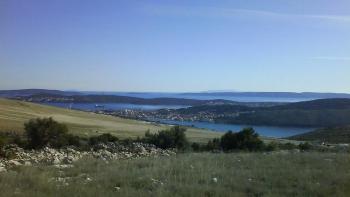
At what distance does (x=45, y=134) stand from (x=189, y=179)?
1781 cm

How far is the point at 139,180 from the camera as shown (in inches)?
469

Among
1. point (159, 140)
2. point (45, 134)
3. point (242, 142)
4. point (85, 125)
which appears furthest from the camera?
point (85, 125)

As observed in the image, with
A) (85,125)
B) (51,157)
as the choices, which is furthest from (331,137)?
(51,157)

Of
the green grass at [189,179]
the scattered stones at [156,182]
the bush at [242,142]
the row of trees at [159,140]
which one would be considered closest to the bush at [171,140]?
the row of trees at [159,140]

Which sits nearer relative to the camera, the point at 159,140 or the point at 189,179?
the point at 189,179

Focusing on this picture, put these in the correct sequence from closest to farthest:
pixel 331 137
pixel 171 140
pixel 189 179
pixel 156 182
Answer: pixel 156 182, pixel 189 179, pixel 171 140, pixel 331 137

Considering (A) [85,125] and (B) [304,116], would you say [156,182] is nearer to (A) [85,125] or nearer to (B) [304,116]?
(A) [85,125]

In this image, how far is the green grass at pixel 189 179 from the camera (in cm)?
A: 1029

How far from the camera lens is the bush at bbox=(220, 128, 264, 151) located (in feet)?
94.4

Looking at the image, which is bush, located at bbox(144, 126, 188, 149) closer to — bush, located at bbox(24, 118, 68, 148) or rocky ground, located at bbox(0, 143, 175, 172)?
rocky ground, located at bbox(0, 143, 175, 172)

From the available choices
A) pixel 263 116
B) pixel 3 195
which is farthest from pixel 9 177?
pixel 263 116

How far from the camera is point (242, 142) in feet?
95.6

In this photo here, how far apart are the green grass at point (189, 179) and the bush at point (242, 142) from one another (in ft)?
39.7

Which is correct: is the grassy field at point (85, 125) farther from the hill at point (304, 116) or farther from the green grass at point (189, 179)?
the hill at point (304, 116)
